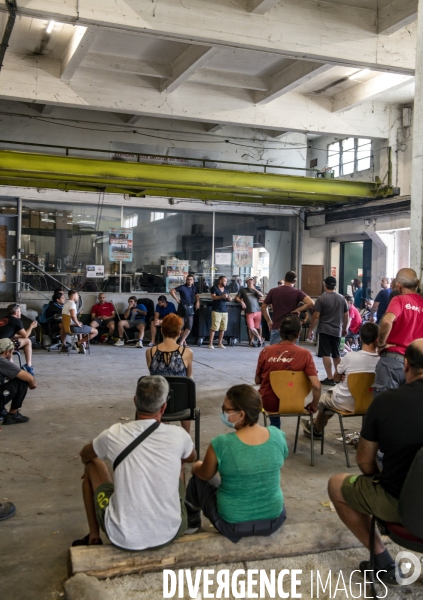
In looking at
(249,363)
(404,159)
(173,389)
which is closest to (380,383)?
(173,389)

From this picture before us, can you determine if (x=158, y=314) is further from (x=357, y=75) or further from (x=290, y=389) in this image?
(x=290, y=389)

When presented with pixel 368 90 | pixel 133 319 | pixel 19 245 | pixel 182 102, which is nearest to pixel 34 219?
pixel 19 245

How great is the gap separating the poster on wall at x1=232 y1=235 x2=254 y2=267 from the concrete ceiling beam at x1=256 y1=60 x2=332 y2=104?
15.5 feet

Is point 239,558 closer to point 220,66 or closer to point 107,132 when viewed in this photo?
point 220,66

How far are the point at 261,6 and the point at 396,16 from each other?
1.79 m

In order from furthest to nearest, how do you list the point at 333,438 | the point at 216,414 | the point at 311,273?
the point at 311,273 < the point at 216,414 < the point at 333,438

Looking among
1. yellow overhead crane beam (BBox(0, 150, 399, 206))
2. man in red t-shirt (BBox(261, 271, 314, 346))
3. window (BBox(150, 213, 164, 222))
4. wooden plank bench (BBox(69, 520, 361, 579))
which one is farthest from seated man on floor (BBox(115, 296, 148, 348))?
wooden plank bench (BBox(69, 520, 361, 579))

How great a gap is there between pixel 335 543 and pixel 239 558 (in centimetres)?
60

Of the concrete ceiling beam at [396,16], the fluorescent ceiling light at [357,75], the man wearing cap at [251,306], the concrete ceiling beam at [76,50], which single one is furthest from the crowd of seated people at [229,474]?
the man wearing cap at [251,306]

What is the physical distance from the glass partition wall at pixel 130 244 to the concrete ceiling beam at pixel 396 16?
26.4ft

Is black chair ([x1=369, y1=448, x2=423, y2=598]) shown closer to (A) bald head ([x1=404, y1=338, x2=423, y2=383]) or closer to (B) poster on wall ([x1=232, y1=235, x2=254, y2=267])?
(A) bald head ([x1=404, y1=338, x2=423, y2=383])

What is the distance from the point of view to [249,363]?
1054 cm

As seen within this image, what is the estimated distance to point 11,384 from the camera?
5602 mm

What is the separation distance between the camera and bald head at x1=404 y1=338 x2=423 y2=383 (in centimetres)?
283
